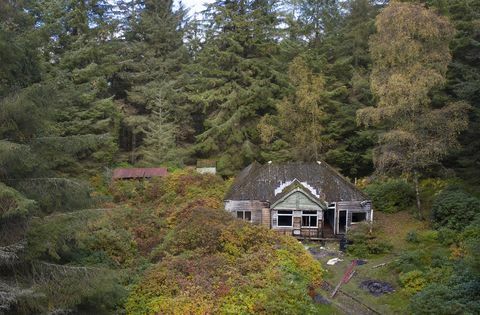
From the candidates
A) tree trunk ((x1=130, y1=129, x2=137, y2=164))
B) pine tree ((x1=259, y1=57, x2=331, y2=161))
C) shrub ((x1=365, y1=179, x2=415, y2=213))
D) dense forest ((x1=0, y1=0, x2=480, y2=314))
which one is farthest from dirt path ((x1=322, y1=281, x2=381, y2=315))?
tree trunk ((x1=130, y1=129, x2=137, y2=164))

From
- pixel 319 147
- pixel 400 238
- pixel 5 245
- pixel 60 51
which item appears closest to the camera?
pixel 5 245

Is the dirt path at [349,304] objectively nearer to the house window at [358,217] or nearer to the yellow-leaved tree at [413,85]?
the house window at [358,217]

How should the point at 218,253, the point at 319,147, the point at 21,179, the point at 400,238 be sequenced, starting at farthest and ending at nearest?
the point at 319,147 < the point at 400,238 < the point at 218,253 < the point at 21,179

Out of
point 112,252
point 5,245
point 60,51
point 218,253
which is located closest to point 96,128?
point 60,51

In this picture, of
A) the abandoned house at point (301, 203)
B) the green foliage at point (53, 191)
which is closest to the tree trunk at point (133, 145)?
the abandoned house at point (301, 203)

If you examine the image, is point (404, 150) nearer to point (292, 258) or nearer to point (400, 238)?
point (400, 238)

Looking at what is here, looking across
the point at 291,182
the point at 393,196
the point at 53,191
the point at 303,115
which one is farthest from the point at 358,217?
the point at 53,191

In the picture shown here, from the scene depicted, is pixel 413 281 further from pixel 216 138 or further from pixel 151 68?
pixel 151 68
